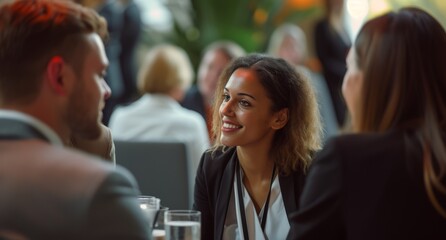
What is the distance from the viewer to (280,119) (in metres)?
2.45

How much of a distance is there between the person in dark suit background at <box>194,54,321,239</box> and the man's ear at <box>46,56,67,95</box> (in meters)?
0.90

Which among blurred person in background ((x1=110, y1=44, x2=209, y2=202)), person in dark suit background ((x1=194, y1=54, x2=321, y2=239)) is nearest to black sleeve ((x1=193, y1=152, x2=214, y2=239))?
person in dark suit background ((x1=194, y1=54, x2=321, y2=239))

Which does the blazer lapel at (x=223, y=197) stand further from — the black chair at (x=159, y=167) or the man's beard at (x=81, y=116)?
the black chair at (x=159, y=167)

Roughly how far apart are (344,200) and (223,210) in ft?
2.38

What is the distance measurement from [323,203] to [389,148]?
177mm

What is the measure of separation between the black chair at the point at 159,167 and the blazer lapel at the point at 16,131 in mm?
1964

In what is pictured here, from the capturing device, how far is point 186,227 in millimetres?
1797

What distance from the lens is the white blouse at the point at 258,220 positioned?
2.25 meters

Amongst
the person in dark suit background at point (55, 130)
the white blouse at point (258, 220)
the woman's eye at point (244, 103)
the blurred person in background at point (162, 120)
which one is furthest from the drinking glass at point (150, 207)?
the blurred person in background at point (162, 120)

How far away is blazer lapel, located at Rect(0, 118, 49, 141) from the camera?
141 cm

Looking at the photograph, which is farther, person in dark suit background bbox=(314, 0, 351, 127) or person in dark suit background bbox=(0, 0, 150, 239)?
person in dark suit background bbox=(314, 0, 351, 127)

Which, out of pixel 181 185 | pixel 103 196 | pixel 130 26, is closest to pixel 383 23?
pixel 103 196

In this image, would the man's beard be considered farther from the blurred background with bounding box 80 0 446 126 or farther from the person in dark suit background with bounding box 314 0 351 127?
the person in dark suit background with bounding box 314 0 351 127

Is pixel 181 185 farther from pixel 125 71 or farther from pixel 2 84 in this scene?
pixel 125 71
